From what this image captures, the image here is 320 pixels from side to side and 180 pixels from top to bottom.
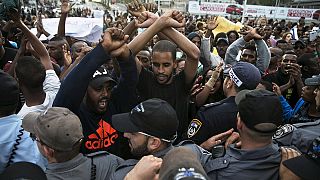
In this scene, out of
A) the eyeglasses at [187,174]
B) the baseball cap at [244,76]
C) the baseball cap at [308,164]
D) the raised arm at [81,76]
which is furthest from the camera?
the baseball cap at [244,76]

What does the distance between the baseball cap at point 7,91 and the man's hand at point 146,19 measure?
1.45 meters

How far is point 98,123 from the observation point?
282cm

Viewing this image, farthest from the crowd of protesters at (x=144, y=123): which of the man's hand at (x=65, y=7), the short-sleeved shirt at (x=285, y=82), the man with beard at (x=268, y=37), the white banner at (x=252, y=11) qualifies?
the white banner at (x=252, y=11)

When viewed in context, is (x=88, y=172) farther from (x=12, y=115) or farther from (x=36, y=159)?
(x=12, y=115)

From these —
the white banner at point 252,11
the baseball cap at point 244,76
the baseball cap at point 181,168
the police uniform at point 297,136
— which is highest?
the baseball cap at point 181,168

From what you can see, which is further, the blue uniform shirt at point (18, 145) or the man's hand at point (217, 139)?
the man's hand at point (217, 139)

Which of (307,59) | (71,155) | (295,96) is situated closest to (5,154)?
(71,155)

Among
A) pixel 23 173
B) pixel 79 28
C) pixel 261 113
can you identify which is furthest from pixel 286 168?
pixel 79 28

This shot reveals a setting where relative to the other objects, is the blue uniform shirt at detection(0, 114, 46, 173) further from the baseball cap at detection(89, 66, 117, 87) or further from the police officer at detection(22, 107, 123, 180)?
the baseball cap at detection(89, 66, 117, 87)

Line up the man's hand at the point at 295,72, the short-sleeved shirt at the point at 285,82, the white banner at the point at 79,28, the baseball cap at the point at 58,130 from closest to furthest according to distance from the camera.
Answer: the baseball cap at the point at 58,130
the man's hand at the point at 295,72
the short-sleeved shirt at the point at 285,82
the white banner at the point at 79,28

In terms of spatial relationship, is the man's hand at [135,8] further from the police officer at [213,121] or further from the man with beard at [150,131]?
the man with beard at [150,131]

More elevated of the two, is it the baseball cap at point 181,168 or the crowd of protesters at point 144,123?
the baseball cap at point 181,168

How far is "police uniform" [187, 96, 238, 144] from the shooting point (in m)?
2.76

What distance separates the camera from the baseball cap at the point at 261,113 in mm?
2012
